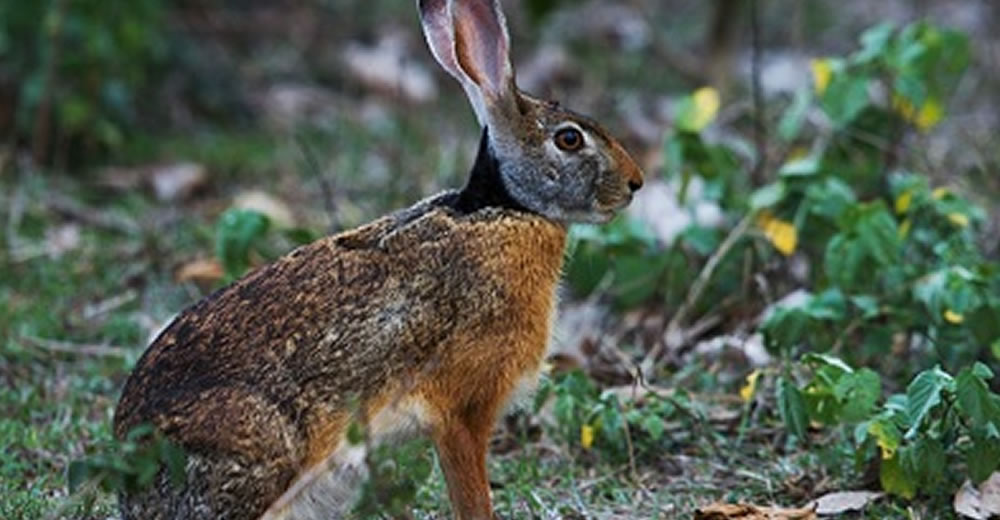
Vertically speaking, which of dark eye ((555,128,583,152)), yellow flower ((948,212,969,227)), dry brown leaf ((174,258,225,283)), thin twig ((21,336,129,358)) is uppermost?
dark eye ((555,128,583,152))

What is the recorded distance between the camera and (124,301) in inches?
285

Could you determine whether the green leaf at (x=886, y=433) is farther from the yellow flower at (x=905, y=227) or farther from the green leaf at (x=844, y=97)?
the green leaf at (x=844, y=97)

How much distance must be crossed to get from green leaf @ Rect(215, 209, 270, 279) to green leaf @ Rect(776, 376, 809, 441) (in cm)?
212

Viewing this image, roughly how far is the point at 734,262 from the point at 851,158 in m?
0.93

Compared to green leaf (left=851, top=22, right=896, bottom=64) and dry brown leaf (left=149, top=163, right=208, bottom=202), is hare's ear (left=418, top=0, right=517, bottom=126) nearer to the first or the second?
green leaf (left=851, top=22, right=896, bottom=64)

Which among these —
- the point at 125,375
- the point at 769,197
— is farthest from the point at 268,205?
the point at 769,197

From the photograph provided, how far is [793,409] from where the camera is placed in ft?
17.3

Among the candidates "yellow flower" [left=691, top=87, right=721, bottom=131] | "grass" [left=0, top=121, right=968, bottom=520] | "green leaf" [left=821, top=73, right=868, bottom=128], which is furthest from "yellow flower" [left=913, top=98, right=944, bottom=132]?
"grass" [left=0, top=121, right=968, bottom=520]

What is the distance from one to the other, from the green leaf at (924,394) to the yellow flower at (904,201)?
1.79m

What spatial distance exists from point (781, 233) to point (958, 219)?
0.62 m

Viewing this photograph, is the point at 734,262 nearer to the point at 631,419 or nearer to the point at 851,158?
the point at 851,158

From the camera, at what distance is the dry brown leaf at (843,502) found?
5207 mm

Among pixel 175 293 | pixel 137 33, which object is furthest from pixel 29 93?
pixel 175 293

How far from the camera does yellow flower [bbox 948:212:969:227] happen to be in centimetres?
650
